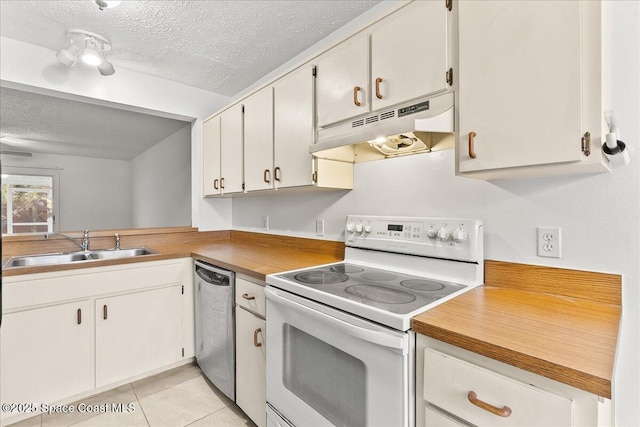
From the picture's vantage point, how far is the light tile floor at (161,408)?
1.78 m

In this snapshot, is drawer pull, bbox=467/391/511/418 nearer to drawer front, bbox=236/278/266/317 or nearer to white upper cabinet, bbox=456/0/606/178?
white upper cabinet, bbox=456/0/606/178

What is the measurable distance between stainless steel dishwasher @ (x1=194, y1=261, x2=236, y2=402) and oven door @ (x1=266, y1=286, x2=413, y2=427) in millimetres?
448

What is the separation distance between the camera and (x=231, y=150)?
8.38 ft

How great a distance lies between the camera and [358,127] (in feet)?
4.94

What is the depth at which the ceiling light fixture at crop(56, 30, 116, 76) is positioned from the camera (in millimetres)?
2037

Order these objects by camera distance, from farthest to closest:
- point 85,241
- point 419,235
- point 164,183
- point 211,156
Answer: point 164,183
point 211,156
point 85,241
point 419,235

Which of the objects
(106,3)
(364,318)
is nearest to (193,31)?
(106,3)

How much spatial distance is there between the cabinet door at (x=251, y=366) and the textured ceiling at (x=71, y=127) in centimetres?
304

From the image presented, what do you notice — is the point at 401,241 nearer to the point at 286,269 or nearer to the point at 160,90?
the point at 286,269

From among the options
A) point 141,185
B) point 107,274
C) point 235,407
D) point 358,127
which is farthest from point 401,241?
point 141,185

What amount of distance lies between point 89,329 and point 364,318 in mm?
1831

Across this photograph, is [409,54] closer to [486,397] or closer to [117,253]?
[486,397]

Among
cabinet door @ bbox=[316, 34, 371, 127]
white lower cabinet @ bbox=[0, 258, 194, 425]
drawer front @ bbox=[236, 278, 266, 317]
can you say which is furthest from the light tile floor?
cabinet door @ bbox=[316, 34, 371, 127]

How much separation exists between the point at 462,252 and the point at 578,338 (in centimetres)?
54
